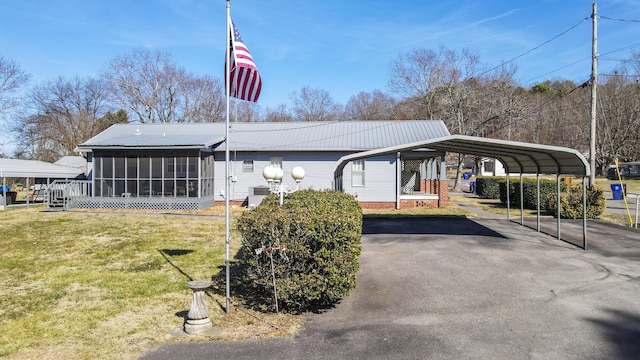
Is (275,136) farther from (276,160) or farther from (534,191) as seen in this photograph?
(534,191)

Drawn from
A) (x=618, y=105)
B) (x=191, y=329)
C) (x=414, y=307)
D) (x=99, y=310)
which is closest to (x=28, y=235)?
(x=99, y=310)

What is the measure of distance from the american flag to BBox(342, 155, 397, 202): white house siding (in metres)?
14.6

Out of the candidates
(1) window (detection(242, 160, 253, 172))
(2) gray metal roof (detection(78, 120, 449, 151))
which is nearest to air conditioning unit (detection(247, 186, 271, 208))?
(1) window (detection(242, 160, 253, 172))

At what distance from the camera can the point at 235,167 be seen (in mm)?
22016

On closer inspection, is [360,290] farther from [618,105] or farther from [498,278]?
[618,105]

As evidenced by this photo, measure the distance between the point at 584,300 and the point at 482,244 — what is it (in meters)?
4.41

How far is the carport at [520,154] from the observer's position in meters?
9.75

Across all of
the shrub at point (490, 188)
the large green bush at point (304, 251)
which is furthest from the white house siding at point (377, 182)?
the large green bush at point (304, 251)

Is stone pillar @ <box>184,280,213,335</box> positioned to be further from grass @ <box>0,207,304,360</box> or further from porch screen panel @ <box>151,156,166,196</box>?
porch screen panel @ <box>151,156,166,196</box>

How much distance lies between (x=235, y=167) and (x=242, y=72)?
15.7 m

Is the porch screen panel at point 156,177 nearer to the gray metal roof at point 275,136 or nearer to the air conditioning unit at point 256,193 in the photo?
the gray metal roof at point 275,136

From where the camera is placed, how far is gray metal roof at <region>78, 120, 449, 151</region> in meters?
21.0

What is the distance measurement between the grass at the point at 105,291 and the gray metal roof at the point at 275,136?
7.52m

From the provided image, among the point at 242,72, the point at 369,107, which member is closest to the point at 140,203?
the point at 242,72
